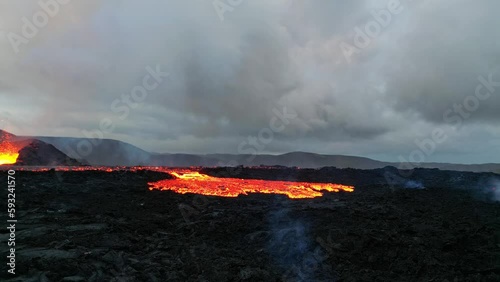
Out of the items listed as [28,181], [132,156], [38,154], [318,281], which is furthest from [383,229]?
[132,156]

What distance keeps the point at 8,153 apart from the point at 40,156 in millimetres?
4317

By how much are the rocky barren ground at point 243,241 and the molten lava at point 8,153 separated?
125 ft

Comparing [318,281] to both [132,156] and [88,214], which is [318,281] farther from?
[132,156]

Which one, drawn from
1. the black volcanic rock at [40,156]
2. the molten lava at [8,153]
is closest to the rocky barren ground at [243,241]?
the black volcanic rock at [40,156]

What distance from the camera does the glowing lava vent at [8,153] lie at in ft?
170

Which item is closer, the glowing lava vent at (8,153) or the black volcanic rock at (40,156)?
the glowing lava vent at (8,153)

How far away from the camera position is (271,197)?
24.8 meters

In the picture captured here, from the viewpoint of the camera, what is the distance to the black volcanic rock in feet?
174

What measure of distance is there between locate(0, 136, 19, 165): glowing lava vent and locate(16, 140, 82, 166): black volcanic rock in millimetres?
911

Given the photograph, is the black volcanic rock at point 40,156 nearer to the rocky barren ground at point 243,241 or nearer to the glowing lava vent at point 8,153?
the glowing lava vent at point 8,153

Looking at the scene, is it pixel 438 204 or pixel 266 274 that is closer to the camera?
pixel 266 274

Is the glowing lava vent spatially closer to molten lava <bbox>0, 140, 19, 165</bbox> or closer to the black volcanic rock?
molten lava <bbox>0, 140, 19, 165</bbox>

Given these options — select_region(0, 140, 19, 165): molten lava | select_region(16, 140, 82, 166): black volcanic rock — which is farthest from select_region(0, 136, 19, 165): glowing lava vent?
select_region(16, 140, 82, 166): black volcanic rock

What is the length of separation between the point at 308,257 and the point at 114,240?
6.90 meters
